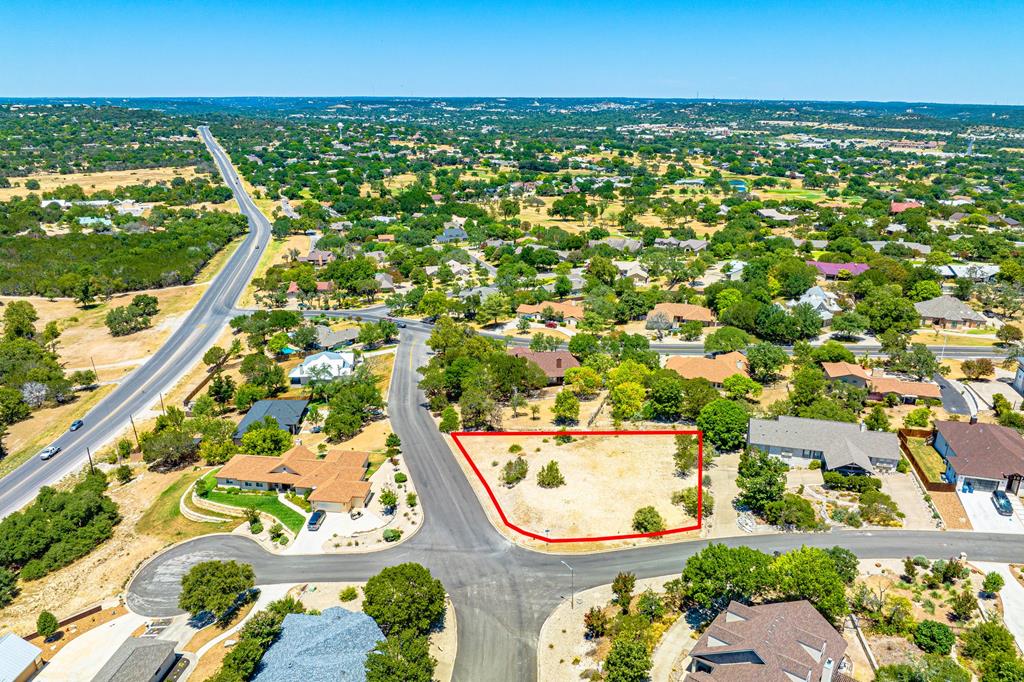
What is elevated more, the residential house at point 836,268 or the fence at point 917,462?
the residential house at point 836,268

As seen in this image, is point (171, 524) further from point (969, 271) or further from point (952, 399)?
point (969, 271)

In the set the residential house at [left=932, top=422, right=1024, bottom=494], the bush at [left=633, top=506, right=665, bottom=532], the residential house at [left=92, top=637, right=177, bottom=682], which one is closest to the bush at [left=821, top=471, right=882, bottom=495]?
the residential house at [left=932, top=422, right=1024, bottom=494]

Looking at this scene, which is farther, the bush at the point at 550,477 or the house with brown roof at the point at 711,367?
the house with brown roof at the point at 711,367

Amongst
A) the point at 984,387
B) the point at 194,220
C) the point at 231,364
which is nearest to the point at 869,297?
the point at 984,387

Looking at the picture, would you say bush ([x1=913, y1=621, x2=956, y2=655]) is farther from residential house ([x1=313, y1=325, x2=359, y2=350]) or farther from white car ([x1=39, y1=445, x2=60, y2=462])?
white car ([x1=39, y1=445, x2=60, y2=462])

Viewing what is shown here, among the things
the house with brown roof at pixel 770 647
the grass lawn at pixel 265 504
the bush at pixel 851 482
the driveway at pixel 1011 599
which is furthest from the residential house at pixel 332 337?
the driveway at pixel 1011 599

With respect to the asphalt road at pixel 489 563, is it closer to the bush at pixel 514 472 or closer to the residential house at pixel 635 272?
the bush at pixel 514 472

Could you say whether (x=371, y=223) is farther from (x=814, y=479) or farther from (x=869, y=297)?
(x=814, y=479)

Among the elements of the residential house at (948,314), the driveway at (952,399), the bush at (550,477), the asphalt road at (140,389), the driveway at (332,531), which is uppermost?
the residential house at (948,314)
